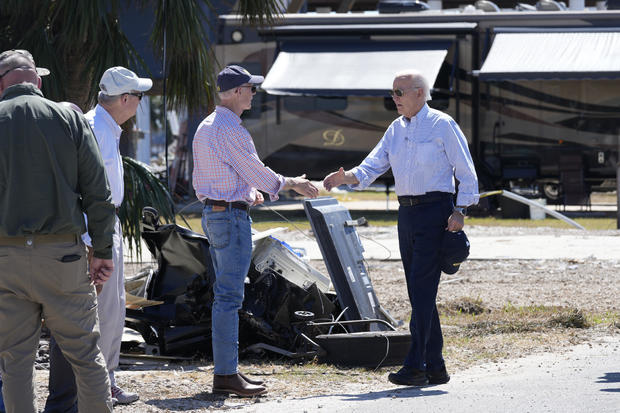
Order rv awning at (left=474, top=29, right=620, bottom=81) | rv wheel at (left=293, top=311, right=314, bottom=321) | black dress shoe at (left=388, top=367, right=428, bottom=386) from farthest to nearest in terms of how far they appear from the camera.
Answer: rv awning at (left=474, top=29, right=620, bottom=81)
rv wheel at (left=293, top=311, right=314, bottom=321)
black dress shoe at (left=388, top=367, right=428, bottom=386)

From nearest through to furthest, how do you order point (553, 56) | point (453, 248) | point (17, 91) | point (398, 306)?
point (17, 91) < point (453, 248) < point (398, 306) < point (553, 56)

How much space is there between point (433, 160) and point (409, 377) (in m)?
1.23

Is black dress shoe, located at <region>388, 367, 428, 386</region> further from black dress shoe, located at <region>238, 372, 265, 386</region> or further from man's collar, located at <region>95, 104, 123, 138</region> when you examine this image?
man's collar, located at <region>95, 104, 123, 138</region>

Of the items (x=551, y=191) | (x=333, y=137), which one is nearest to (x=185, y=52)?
(x=333, y=137)

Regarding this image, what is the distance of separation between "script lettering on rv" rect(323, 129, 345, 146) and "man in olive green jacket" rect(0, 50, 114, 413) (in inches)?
576

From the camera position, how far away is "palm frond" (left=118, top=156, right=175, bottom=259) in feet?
24.4

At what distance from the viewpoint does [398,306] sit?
28.0 feet

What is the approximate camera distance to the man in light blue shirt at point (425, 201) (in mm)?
5590

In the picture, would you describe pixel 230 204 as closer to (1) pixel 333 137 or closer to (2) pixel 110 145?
(2) pixel 110 145

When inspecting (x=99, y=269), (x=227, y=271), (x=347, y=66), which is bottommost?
(x=227, y=271)

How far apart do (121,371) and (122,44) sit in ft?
9.07

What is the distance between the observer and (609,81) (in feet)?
58.6

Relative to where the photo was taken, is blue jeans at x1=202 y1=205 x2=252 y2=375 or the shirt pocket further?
the shirt pocket

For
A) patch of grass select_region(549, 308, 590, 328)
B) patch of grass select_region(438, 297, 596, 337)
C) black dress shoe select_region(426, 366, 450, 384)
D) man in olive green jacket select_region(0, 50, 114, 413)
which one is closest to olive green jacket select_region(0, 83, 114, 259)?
man in olive green jacket select_region(0, 50, 114, 413)
